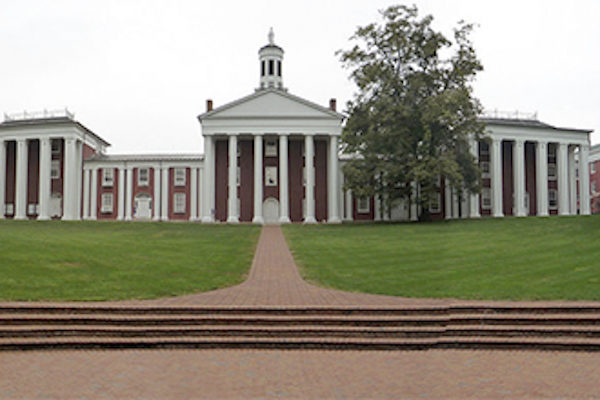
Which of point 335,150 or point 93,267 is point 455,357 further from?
point 335,150

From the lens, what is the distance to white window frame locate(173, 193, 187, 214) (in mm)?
54969

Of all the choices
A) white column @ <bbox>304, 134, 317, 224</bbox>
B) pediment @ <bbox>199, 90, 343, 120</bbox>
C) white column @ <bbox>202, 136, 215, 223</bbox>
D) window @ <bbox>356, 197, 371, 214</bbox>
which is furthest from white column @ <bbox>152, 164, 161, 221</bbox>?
window @ <bbox>356, 197, 371, 214</bbox>

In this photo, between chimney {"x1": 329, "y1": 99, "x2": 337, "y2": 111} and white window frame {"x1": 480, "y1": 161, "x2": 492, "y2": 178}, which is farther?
white window frame {"x1": 480, "y1": 161, "x2": 492, "y2": 178}

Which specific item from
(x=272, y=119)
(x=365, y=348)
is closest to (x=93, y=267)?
(x=365, y=348)

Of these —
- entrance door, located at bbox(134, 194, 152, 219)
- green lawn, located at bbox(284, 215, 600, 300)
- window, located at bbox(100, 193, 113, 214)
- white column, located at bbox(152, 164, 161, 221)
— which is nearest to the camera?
green lawn, located at bbox(284, 215, 600, 300)

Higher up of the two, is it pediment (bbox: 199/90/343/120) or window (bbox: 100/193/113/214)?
pediment (bbox: 199/90/343/120)

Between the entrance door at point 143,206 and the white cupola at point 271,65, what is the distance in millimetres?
16621

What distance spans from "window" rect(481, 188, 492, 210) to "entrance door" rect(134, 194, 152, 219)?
110 ft

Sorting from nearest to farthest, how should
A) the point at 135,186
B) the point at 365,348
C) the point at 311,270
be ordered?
the point at 365,348, the point at 311,270, the point at 135,186

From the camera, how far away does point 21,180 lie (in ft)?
174

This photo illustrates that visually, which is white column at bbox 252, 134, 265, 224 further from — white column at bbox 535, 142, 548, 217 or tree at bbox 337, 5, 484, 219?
white column at bbox 535, 142, 548, 217

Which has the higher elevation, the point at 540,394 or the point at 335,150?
the point at 335,150

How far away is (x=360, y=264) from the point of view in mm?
18281

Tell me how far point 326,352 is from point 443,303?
341 cm
